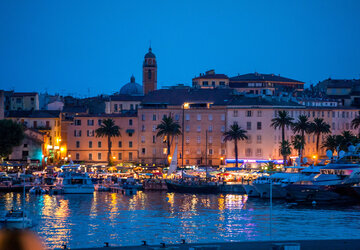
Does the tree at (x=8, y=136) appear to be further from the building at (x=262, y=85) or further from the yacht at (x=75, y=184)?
the building at (x=262, y=85)

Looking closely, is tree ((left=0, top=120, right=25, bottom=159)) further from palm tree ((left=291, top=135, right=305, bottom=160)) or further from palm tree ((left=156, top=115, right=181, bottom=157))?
palm tree ((left=291, top=135, right=305, bottom=160))

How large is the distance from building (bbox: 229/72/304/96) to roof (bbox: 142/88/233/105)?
17076mm

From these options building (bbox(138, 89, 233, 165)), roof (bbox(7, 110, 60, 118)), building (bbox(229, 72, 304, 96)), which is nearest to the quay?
building (bbox(138, 89, 233, 165))

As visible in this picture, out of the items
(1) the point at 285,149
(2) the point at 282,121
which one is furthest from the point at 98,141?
(1) the point at 285,149

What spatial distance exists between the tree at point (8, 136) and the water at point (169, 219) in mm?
15117

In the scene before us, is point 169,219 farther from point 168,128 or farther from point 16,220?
point 168,128

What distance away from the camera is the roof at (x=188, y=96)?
119125 millimetres

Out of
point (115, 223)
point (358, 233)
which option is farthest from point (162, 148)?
point (358, 233)

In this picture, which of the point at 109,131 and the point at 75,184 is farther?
the point at 109,131

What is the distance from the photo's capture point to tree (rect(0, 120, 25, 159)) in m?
105

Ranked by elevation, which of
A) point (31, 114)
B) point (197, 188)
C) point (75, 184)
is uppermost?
point (31, 114)

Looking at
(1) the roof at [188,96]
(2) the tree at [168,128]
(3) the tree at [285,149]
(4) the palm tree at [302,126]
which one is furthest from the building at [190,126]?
(4) the palm tree at [302,126]

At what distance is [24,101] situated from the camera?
14238cm

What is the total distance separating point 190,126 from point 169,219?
4853 cm
